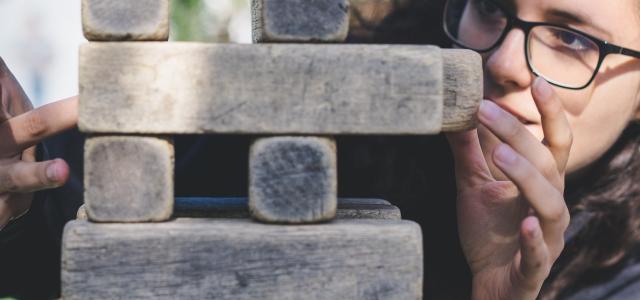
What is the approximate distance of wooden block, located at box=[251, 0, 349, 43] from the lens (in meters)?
1.01

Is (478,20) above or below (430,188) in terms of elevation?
above

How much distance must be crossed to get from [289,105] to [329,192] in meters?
0.15

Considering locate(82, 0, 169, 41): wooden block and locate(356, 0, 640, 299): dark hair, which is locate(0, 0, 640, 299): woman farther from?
locate(82, 0, 169, 41): wooden block

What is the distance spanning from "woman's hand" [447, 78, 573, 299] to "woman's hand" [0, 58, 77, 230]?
824 mm

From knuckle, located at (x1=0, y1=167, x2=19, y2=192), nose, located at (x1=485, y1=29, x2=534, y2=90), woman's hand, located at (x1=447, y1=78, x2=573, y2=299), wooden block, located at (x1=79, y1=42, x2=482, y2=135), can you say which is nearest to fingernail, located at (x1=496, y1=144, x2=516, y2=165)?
woman's hand, located at (x1=447, y1=78, x2=573, y2=299)

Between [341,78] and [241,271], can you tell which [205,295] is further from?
[341,78]

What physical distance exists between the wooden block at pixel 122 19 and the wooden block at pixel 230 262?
0.99 ft

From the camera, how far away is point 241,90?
993mm

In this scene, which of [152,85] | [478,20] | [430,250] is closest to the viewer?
[152,85]

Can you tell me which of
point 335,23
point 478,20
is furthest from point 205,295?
point 478,20

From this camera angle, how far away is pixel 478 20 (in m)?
1.79

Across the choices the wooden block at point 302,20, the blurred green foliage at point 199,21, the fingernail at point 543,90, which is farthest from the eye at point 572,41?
the blurred green foliage at point 199,21

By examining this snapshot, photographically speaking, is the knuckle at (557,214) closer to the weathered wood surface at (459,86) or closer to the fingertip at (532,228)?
the fingertip at (532,228)

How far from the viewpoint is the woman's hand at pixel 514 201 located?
1.16m
